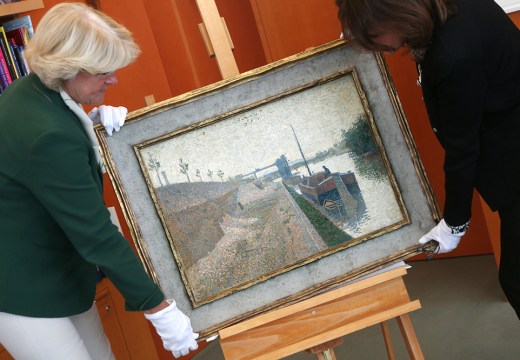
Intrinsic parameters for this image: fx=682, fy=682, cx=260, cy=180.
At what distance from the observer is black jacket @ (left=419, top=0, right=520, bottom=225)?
1.63 metres

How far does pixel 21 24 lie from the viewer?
93.3 inches

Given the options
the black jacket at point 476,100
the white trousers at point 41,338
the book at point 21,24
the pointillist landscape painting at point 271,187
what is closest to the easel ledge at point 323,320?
the pointillist landscape painting at point 271,187

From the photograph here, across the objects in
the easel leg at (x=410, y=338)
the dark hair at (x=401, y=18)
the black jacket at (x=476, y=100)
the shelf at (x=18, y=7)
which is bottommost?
the easel leg at (x=410, y=338)

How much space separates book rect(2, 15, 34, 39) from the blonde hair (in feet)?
2.21

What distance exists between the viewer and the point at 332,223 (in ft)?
6.44

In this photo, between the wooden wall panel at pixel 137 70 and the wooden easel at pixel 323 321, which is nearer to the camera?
the wooden easel at pixel 323 321

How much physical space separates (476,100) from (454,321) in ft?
5.32

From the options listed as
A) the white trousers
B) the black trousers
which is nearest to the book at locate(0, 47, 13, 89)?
the white trousers

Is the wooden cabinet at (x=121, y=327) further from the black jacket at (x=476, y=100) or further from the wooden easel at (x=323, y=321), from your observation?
the black jacket at (x=476, y=100)

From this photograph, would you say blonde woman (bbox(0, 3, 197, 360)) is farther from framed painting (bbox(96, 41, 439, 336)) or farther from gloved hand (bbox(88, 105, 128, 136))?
framed painting (bbox(96, 41, 439, 336))

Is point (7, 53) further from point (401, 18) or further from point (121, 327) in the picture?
point (401, 18)

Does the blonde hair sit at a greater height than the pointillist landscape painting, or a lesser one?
greater

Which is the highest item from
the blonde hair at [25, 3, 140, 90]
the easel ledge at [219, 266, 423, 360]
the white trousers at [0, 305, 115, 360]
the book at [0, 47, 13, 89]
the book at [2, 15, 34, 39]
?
the book at [2, 15, 34, 39]

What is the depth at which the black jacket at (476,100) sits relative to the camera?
1.63m
